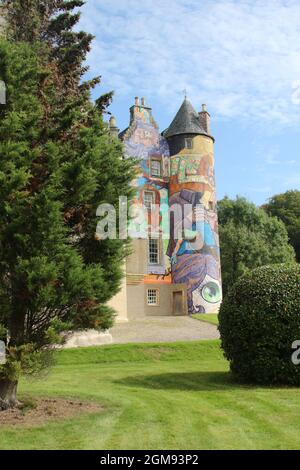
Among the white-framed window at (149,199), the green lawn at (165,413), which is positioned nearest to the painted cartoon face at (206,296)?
the white-framed window at (149,199)

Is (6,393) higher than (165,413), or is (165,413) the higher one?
(6,393)

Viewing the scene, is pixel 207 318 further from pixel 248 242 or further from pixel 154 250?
pixel 248 242

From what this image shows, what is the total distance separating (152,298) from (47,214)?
29560mm

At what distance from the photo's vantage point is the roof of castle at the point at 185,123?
3859 cm

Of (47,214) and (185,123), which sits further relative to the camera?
(185,123)

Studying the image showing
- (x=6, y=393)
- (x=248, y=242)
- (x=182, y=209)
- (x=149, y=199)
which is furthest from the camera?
(x=248, y=242)

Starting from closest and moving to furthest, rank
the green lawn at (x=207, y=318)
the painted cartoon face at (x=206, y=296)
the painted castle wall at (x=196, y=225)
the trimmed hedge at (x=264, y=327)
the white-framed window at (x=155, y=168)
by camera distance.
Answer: the trimmed hedge at (x=264, y=327)
the green lawn at (x=207, y=318)
the painted cartoon face at (x=206, y=296)
the painted castle wall at (x=196, y=225)
the white-framed window at (x=155, y=168)

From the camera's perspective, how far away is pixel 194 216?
37031 millimetres

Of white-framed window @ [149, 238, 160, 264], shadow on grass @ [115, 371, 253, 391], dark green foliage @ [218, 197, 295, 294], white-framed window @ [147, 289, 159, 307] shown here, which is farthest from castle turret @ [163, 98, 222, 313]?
shadow on grass @ [115, 371, 253, 391]

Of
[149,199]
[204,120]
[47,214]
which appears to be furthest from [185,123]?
[47,214]

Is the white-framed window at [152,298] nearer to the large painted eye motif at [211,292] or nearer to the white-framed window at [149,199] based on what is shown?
the large painted eye motif at [211,292]

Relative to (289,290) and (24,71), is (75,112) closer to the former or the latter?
(24,71)

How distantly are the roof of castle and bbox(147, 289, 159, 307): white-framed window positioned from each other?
11.9m

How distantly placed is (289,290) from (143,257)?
2385 centimetres
